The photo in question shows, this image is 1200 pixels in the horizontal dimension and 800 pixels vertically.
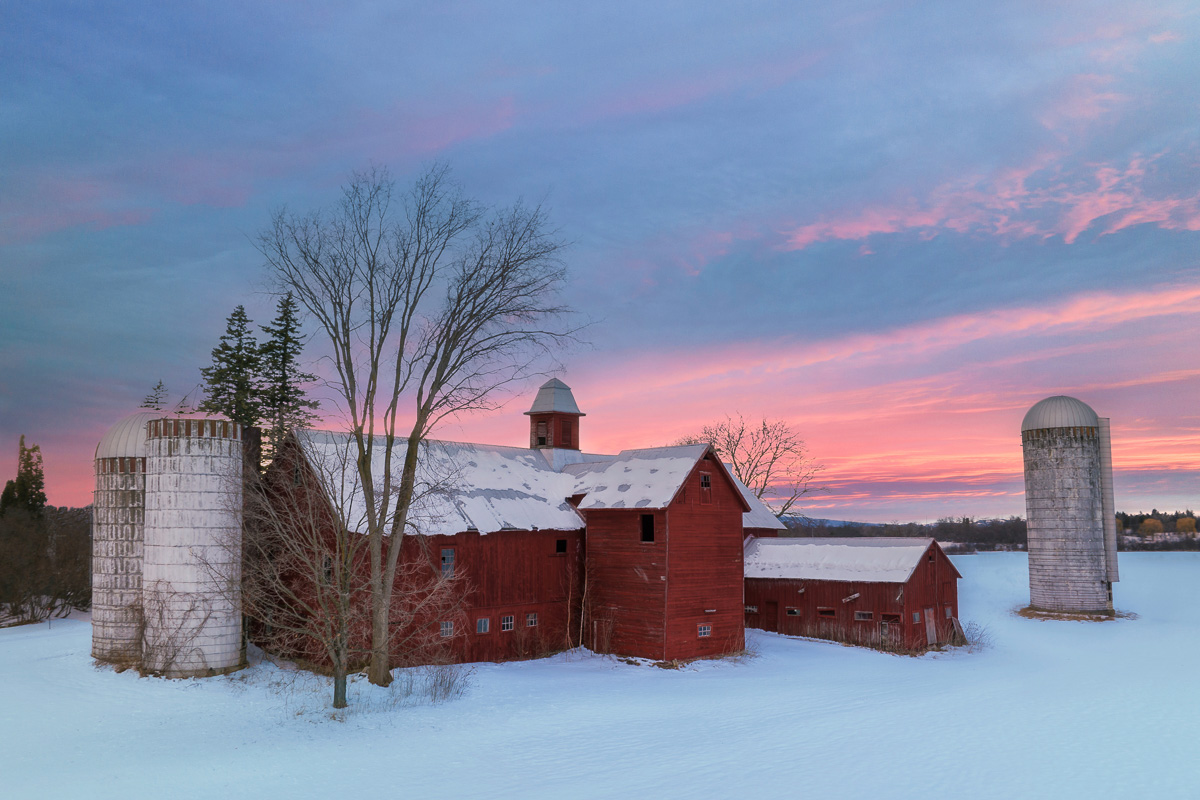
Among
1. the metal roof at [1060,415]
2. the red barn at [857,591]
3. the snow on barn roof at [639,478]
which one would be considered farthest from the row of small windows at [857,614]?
the metal roof at [1060,415]

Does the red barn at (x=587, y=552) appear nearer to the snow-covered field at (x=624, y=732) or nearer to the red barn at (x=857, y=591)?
the snow-covered field at (x=624, y=732)

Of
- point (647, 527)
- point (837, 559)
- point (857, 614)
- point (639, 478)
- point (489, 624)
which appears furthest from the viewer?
point (837, 559)

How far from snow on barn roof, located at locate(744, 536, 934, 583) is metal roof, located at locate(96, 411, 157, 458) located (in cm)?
2724

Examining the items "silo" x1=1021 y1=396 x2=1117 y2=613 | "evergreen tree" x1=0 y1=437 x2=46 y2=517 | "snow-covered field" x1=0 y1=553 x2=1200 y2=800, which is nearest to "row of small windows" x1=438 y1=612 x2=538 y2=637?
"snow-covered field" x1=0 y1=553 x2=1200 y2=800

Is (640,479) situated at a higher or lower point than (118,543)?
higher

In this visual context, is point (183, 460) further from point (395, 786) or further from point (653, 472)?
A: point (653, 472)

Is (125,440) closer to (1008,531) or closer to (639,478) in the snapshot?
(639,478)

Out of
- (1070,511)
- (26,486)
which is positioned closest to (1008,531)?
(1070,511)

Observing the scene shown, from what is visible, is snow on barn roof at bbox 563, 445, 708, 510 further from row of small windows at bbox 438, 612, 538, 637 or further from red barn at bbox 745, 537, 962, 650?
red barn at bbox 745, 537, 962, 650

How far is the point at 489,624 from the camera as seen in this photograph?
30.1 m

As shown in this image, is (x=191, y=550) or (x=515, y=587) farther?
(x=515, y=587)

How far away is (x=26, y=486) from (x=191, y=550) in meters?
52.5

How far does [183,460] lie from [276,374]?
15.8 metres

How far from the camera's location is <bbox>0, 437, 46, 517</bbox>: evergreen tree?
64188mm
